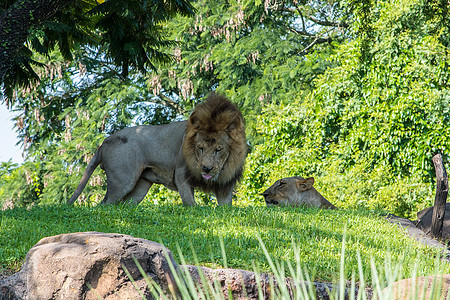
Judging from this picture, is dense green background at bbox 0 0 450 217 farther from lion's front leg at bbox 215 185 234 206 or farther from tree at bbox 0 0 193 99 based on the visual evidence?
lion's front leg at bbox 215 185 234 206

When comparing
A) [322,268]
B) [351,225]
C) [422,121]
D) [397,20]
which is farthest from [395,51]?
[322,268]

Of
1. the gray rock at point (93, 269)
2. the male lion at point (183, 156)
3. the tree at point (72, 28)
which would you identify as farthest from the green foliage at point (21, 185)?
the gray rock at point (93, 269)

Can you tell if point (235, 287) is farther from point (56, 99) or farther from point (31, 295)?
point (56, 99)

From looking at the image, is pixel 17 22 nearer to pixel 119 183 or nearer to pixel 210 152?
pixel 119 183

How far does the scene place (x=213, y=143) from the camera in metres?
8.41

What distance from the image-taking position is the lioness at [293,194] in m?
9.62

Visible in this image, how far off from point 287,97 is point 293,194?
9.56 m

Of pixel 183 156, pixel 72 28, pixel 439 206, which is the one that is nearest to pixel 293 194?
pixel 183 156

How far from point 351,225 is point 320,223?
552 millimetres

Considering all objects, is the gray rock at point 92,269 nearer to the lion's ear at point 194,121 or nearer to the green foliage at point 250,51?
the lion's ear at point 194,121

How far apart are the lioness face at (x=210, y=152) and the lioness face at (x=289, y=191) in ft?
5.43

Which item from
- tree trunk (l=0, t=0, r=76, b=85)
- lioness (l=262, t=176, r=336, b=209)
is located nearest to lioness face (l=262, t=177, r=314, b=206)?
lioness (l=262, t=176, r=336, b=209)

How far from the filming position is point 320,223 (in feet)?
25.0

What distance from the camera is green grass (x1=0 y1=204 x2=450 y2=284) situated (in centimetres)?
548
